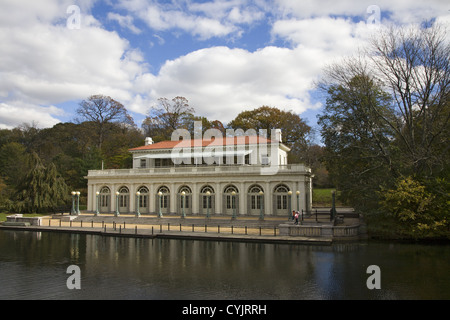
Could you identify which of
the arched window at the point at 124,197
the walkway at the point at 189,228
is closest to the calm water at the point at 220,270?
the walkway at the point at 189,228

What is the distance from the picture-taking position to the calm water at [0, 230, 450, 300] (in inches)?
495

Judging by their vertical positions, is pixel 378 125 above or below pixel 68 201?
above

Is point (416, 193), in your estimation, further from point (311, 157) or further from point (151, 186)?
point (311, 157)

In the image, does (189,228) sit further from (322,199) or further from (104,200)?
(322,199)

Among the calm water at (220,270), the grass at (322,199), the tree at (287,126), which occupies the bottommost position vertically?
the calm water at (220,270)

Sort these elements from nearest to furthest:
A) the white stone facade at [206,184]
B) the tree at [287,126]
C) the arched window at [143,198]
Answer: the white stone facade at [206,184], the arched window at [143,198], the tree at [287,126]

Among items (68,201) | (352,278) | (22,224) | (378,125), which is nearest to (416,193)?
(378,125)

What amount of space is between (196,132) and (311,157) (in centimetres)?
1891

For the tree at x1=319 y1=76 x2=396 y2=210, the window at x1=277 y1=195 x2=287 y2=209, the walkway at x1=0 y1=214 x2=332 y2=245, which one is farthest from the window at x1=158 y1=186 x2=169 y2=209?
the tree at x1=319 y1=76 x2=396 y2=210

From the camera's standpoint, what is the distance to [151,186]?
40.0m

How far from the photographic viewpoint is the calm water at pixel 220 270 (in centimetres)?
→ 1256

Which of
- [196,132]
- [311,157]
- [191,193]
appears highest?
[196,132]

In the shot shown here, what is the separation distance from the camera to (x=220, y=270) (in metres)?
15.7

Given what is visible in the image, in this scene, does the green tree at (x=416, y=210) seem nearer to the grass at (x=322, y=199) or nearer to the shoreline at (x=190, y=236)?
the shoreline at (x=190, y=236)
